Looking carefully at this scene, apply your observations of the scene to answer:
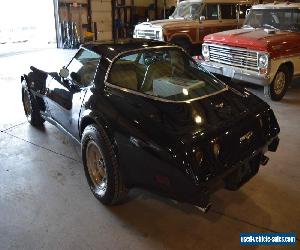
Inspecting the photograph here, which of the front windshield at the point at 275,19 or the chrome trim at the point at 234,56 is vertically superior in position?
the front windshield at the point at 275,19

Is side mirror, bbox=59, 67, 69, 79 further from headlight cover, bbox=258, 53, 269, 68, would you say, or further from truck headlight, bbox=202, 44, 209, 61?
truck headlight, bbox=202, 44, 209, 61

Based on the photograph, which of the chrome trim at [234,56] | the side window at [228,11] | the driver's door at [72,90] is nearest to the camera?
the driver's door at [72,90]

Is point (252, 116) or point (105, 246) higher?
point (252, 116)

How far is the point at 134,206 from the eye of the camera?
10.4 ft

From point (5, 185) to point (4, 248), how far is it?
1091mm

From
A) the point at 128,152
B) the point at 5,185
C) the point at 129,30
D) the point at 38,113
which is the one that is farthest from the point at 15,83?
the point at 129,30

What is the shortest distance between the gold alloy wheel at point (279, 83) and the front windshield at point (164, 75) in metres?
3.37

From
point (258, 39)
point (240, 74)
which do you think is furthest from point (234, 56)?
point (258, 39)

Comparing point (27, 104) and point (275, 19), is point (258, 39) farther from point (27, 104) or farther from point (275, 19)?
point (27, 104)

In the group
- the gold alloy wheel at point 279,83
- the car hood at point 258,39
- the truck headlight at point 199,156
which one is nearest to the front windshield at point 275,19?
the car hood at point 258,39

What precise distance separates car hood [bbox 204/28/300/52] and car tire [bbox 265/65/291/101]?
1.77 feet

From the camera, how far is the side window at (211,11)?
10180 millimetres

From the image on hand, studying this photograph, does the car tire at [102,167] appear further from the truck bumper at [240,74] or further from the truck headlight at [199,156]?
the truck bumper at [240,74]

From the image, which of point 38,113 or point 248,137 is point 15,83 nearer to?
point 38,113
